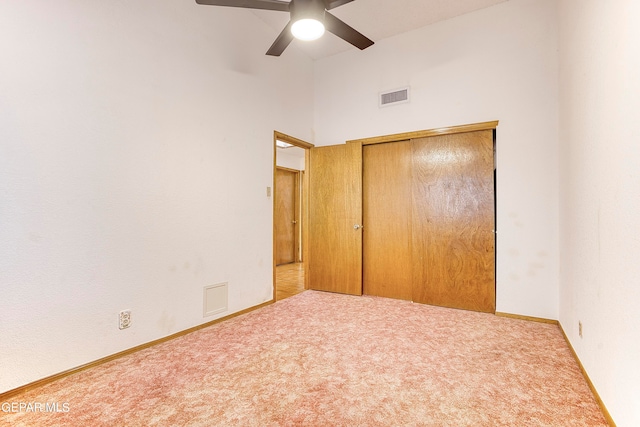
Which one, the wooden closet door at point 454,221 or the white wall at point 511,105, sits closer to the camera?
the white wall at point 511,105

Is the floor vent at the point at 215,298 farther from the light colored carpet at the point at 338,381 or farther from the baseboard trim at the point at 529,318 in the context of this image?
the baseboard trim at the point at 529,318

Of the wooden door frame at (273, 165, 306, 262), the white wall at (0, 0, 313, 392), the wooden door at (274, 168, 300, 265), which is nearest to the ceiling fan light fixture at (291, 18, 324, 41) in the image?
the white wall at (0, 0, 313, 392)

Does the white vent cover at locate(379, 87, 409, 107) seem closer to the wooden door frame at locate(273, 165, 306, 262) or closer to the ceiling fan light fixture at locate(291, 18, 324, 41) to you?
the ceiling fan light fixture at locate(291, 18, 324, 41)

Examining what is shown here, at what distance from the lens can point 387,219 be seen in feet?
12.4

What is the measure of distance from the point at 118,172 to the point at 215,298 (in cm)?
141

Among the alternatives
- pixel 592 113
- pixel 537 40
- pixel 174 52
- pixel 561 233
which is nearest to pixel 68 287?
pixel 174 52

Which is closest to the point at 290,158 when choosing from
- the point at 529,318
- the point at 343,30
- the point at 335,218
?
the point at 335,218

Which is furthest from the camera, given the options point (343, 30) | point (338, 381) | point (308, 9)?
point (343, 30)

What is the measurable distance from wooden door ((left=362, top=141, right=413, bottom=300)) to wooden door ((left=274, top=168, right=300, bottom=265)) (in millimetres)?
2837

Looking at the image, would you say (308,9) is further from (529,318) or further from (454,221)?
(529,318)

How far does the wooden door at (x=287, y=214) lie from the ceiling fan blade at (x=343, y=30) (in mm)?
4140

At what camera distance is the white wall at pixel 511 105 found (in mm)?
2873

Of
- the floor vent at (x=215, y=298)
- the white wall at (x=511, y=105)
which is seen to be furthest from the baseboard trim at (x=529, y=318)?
the floor vent at (x=215, y=298)

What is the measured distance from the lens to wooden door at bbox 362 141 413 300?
366 centimetres
